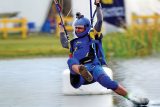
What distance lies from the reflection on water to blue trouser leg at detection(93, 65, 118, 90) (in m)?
0.49

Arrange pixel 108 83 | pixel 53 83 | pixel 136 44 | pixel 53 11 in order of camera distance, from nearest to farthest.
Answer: pixel 108 83 → pixel 53 83 → pixel 136 44 → pixel 53 11

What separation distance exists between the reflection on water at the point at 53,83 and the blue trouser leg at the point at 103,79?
49cm

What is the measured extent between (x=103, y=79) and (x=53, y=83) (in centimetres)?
375

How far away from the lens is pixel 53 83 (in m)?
14.4

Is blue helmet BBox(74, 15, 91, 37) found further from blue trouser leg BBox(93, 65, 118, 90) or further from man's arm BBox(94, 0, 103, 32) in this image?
blue trouser leg BBox(93, 65, 118, 90)

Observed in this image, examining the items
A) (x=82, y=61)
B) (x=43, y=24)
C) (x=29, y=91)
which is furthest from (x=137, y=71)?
(x=43, y=24)

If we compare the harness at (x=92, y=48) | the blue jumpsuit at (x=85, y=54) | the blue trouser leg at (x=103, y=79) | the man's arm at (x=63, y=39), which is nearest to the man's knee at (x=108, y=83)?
the blue trouser leg at (x=103, y=79)

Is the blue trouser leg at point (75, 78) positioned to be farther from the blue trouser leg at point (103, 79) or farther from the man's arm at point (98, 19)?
the man's arm at point (98, 19)

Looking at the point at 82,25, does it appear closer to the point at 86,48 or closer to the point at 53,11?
the point at 86,48

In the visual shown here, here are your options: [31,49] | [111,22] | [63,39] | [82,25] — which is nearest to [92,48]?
[82,25]

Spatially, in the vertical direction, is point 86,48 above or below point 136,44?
above

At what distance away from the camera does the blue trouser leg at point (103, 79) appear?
10.8 meters

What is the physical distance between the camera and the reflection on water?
11.6 m

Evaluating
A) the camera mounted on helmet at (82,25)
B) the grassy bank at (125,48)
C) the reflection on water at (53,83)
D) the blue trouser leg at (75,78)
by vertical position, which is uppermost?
the camera mounted on helmet at (82,25)
